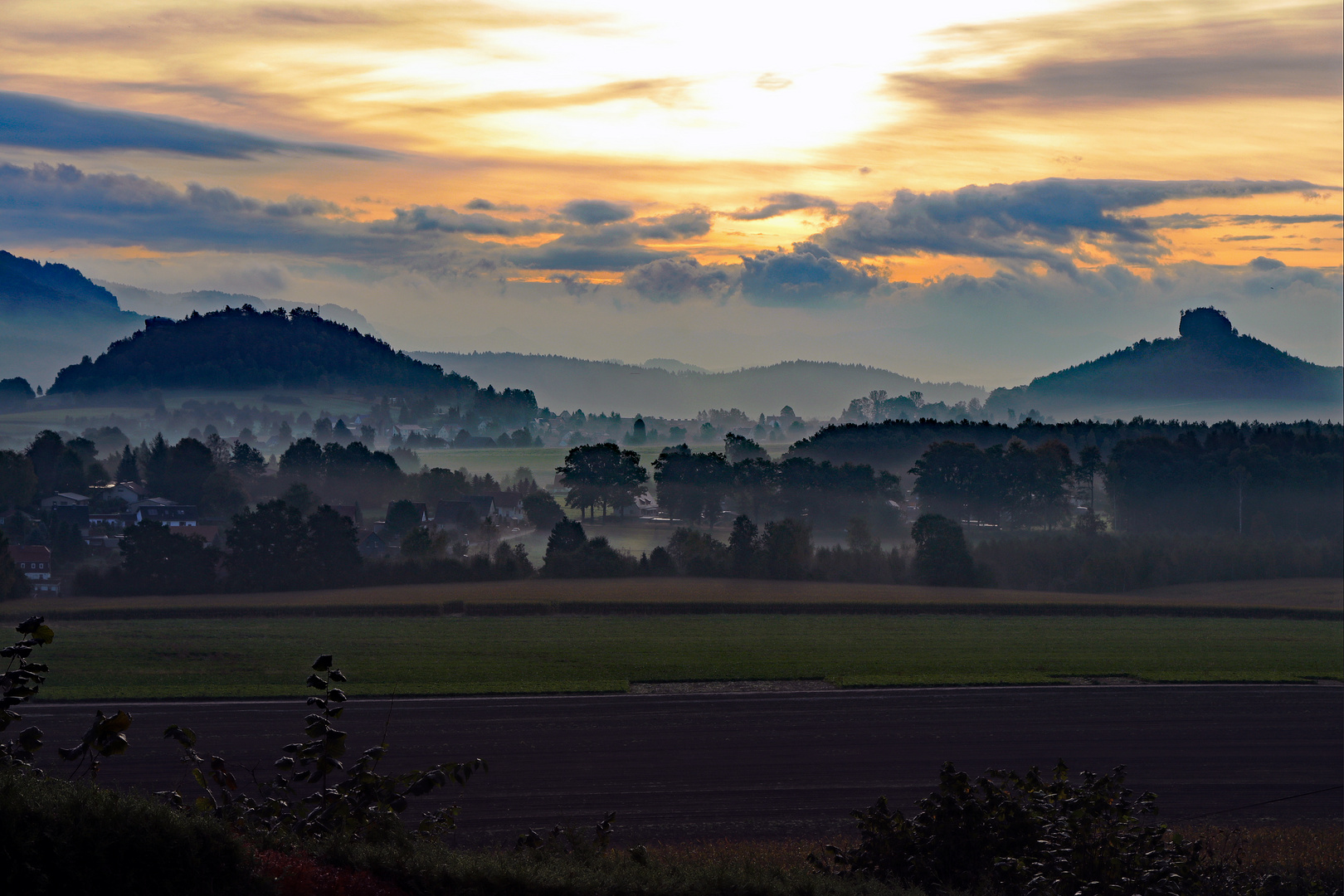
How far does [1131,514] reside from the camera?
74.6 metres

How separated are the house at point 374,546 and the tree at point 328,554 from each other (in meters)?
6.95

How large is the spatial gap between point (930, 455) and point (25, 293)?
415 feet

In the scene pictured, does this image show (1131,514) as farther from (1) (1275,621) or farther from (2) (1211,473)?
(1) (1275,621)

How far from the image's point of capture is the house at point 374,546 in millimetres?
63188

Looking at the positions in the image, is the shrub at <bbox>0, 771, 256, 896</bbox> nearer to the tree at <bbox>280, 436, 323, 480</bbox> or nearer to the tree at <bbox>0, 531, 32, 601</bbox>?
the tree at <bbox>0, 531, 32, 601</bbox>

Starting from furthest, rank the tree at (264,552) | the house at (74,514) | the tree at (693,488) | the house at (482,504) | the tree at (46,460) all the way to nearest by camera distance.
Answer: the house at (482,504) → the tree at (693,488) → the tree at (46,460) → the house at (74,514) → the tree at (264,552)

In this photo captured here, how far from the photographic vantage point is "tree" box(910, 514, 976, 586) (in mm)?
57406

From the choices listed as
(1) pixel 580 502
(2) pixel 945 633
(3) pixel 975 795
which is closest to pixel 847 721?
(3) pixel 975 795

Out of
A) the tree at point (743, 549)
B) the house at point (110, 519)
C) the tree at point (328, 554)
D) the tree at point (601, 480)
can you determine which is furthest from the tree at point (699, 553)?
the house at point (110, 519)

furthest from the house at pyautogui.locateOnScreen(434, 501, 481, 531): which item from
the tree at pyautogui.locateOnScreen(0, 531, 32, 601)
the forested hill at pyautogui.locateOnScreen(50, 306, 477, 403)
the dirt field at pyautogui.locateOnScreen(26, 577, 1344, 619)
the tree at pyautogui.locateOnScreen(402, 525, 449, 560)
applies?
the forested hill at pyautogui.locateOnScreen(50, 306, 477, 403)

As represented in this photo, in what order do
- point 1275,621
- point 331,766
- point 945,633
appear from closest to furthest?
point 331,766 → point 945,633 → point 1275,621

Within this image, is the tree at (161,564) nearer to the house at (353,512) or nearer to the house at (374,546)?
the house at (374,546)

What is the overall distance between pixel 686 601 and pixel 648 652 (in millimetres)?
12938

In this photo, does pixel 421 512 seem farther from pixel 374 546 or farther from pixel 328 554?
pixel 328 554
